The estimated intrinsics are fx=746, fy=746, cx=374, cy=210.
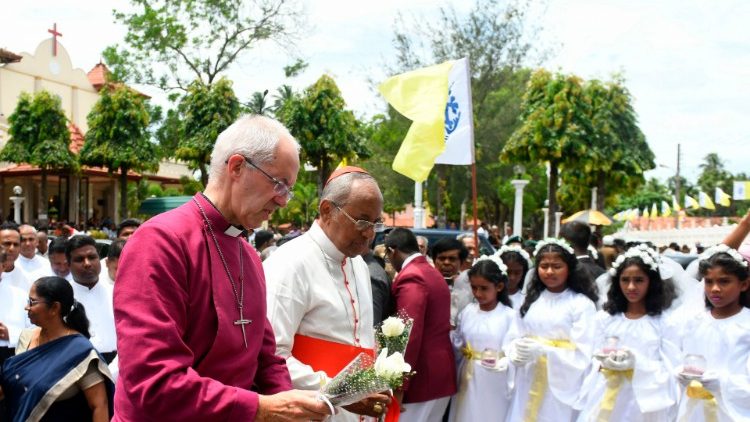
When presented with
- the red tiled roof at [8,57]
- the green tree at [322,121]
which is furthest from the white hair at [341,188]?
the red tiled roof at [8,57]

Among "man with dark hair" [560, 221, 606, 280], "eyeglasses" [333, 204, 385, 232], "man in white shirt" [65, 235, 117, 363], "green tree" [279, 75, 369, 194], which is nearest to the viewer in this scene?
"eyeglasses" [333, 204, 385, 232]

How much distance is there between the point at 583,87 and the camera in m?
19.8

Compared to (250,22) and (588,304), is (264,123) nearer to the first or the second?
(588,304)

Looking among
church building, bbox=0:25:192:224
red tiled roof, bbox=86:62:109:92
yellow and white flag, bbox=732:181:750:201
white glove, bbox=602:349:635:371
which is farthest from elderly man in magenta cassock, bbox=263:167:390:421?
red tiled roof, bbox=86:62:109:92

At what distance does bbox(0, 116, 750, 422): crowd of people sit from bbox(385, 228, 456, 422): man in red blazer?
0.02 m

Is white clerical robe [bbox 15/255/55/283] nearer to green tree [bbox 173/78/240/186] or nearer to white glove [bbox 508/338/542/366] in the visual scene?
white glove [bbox 508/338/542/366]

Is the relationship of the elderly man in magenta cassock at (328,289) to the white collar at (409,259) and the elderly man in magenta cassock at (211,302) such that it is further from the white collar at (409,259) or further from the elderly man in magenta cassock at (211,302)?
the white collar at (409,259)

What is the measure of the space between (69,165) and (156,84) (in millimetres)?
5082

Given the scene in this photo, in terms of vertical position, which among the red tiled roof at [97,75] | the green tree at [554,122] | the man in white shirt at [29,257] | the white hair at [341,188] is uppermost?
the red tiled roof at [97,75]

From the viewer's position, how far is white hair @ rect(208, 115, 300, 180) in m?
2.53

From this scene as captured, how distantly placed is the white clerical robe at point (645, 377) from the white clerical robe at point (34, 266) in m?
5.17

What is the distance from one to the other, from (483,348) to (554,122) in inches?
520

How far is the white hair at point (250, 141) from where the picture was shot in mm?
2529

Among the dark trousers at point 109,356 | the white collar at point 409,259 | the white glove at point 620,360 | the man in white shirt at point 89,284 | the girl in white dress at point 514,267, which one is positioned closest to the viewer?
the dark trousers at point 109,356
